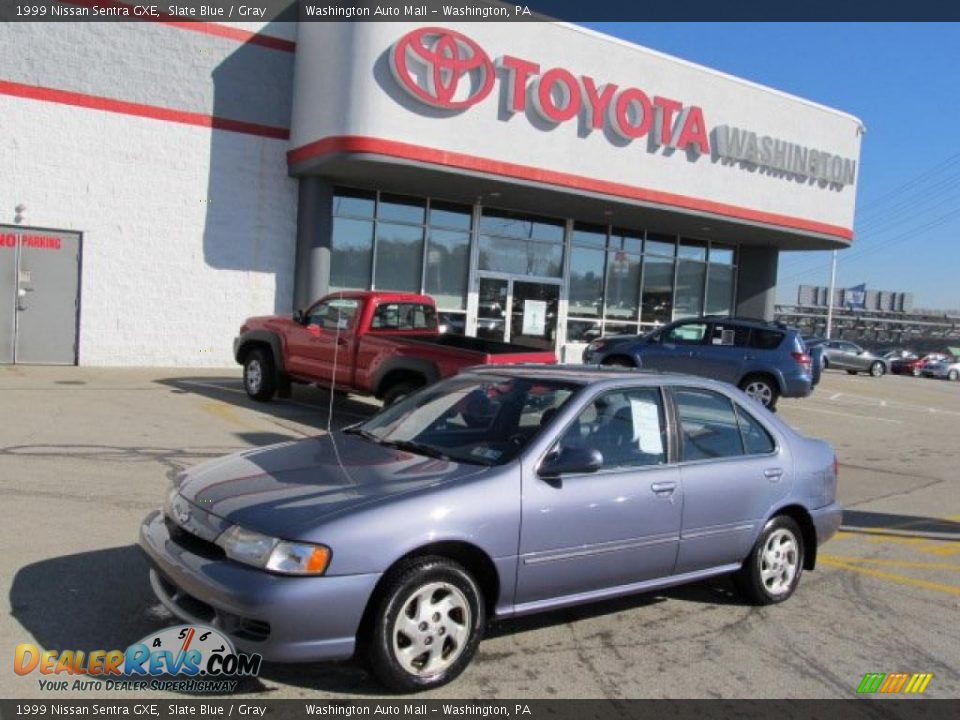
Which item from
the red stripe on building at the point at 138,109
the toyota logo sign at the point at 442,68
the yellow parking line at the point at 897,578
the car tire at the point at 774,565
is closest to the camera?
the car tire at the point at 774,565

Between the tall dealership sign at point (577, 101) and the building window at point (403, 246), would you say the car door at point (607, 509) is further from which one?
the building window at point (403, 246)

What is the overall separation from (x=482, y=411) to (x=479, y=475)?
0.89 m

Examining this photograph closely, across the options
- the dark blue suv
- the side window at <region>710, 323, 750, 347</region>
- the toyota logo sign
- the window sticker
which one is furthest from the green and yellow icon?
the toyota logo sign

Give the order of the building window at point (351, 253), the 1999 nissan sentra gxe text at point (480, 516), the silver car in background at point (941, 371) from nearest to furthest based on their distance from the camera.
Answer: the 1999 nissan sentra gxe text at point (480, 516), the building window at point (351, 253), the silver car in background at point (941, 371)

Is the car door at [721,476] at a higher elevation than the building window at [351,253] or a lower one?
lower

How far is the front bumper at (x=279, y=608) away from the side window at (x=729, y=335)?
43.3 feet

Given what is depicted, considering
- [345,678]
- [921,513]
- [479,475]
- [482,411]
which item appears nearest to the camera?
[345,678]

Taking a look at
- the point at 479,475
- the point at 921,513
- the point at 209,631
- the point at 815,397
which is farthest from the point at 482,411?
the point at 815,397

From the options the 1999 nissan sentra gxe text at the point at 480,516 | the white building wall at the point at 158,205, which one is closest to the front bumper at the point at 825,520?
the 1999 nissan sentra gxe text at the point at 480,516

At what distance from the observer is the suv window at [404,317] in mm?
11094

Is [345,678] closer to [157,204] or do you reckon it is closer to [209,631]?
[209,631]

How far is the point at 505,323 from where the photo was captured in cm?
2003

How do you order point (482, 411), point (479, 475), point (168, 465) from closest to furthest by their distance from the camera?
1. point (479, 475)
2. point (482, 411)
3. point (168, 465)

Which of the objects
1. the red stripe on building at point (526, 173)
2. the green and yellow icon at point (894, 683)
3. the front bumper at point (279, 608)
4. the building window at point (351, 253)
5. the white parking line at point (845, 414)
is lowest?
the green and yellow icon at point (894, 683)
